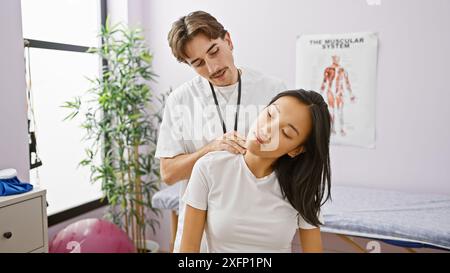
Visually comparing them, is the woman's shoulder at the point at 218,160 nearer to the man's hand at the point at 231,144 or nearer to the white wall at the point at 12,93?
the man's hand at the point at 231,144

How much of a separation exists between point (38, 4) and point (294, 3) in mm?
1726

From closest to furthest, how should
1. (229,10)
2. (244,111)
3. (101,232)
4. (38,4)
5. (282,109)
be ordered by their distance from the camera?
(282,109)
(244,111)
(101,232)
(38,4)
(229,10)

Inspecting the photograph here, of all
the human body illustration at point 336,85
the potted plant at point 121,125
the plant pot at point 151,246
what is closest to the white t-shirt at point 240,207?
the potted plant at point 121,125

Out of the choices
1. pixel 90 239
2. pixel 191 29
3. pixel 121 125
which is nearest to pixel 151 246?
pixel 90 239

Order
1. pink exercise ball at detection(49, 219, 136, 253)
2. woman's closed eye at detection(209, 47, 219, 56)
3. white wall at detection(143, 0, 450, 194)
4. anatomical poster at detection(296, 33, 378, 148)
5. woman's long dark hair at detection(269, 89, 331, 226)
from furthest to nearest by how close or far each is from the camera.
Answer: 1. anatomical poster at detection(296, 33, 378, 148)
2. white wall at detection(143, 0, 450, 194)
3. pink exercise ball at detection(49, 219, 136, 253)
4. woman's closed eye at detection(209, 47, 219, 56)
5. woman's long dark hair at detection(269, 89, 331, 226)

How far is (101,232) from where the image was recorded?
2.37 m

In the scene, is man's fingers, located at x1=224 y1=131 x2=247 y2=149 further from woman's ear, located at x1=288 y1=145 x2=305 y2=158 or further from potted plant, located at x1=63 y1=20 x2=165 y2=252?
potted plant, located at x1=63 y1=20 x2=165 y2=252

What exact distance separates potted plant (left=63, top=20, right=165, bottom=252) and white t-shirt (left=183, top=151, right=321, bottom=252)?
1.64m

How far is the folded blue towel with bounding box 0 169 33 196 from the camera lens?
5.80 ft

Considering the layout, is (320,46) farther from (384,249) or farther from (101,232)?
(101,232)

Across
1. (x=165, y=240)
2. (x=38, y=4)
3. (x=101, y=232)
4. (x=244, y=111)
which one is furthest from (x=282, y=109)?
(x=165, y=240)

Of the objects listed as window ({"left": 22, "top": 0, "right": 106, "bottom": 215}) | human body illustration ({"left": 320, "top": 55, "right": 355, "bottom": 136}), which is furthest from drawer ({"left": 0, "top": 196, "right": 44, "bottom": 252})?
human body illustration ({"left": 320, "top": 55, "right": 355, "bottom": 136})

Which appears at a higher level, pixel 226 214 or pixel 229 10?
pixel 229 10

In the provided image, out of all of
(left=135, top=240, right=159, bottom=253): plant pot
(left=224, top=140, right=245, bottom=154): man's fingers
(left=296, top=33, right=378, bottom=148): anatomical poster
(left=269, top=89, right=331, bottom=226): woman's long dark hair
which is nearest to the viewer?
(left=269, top=89, right=331, bottom=226): woman's long dark hair
